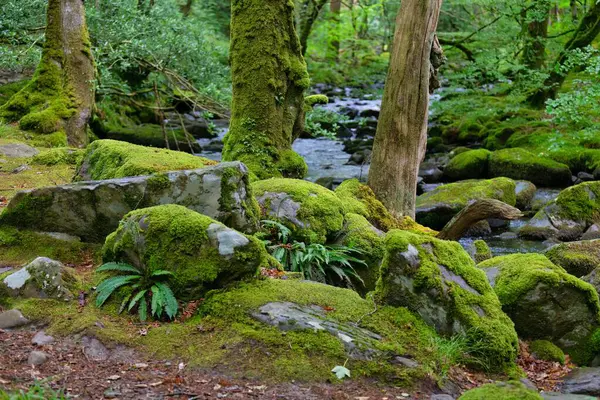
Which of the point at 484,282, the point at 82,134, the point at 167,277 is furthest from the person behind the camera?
the point at 82,134

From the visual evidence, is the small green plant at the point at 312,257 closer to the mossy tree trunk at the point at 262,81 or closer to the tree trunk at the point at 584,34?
the mossy tree trunk at the point at 262,81

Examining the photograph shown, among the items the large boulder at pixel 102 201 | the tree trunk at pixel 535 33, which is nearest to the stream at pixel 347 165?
the large boulder at pixel 102 201

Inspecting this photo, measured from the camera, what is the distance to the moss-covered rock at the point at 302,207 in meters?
7.57

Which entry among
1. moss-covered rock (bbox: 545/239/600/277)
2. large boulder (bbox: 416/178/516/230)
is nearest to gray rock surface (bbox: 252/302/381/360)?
moss-covered rock (bbox: 545/239/600/277)

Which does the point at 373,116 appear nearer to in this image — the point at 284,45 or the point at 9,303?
the point at 284,45

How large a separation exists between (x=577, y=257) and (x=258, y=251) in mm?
4989

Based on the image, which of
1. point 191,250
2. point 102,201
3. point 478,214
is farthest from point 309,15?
point 191,250

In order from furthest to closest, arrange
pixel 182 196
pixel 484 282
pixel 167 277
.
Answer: pixel 182 196
pixel 484 282
pixel 167 277

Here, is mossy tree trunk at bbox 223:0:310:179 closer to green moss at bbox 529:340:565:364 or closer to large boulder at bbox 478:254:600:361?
large boulder at bbox 478:254:600:361

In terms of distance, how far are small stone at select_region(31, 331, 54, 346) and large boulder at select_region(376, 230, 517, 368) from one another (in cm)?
267

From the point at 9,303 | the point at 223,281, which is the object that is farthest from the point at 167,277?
the point at 9,303

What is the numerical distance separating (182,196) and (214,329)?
76.5 inches

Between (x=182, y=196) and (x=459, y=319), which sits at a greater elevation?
(x=182, y=196)

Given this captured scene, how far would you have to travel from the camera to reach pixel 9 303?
15.7 feet
